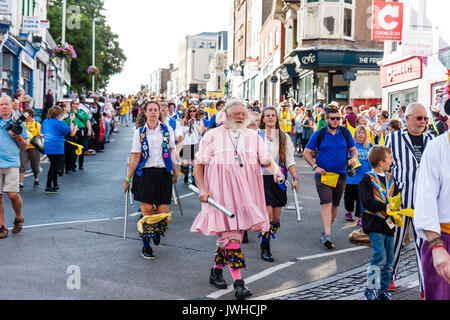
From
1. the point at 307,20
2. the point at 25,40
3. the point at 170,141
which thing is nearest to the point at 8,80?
the point at 25,40

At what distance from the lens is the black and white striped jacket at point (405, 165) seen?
19.3 ft

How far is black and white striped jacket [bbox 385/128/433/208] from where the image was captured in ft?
19.3

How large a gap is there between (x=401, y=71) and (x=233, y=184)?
17.3 meters

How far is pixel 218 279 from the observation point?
19.1ft

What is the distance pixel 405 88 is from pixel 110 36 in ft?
147

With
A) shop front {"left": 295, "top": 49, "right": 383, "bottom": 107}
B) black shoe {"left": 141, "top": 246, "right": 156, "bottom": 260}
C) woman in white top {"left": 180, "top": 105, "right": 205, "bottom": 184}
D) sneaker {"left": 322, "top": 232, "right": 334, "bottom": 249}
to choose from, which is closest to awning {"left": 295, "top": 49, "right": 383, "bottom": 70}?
shop front {"left": 295, "top": 49, "right": 383, "bottom": 107}

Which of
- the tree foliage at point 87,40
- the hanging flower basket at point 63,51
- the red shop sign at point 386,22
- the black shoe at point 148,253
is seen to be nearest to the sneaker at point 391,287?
the black shoe at point 148,253

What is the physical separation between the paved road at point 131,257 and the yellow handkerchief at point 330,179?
87 cm

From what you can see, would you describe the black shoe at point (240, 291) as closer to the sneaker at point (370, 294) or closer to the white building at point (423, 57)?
the sneaker at point (370, 294)

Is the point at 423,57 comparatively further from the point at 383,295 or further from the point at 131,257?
the point at 383,295

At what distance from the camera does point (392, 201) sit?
5500mm

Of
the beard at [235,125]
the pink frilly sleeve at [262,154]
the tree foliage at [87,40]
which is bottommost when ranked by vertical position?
the pink frilly sleeve at [262,154]

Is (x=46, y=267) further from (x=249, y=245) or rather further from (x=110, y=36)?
(x=110, y=36)

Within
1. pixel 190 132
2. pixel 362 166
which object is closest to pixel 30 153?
pixel 190 132
